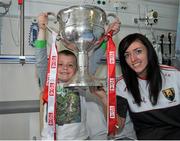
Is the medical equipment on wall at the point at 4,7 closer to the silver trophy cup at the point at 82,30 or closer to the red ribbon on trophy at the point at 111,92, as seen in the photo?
the silver trophy cup at the point at 82,30

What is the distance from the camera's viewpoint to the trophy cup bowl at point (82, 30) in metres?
1.05

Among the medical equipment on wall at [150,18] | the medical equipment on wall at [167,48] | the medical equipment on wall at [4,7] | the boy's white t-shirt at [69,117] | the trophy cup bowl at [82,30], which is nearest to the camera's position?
the trophy cup bowl at [82,30]

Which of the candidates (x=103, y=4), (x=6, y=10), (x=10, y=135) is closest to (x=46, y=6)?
(x=6, y=10)

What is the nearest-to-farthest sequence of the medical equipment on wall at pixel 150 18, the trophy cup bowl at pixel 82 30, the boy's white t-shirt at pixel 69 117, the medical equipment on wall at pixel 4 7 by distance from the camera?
the trophy cup bowl at pixel 82 30
the boy's white t-shirt at pixel 69 117
the medical equipment on wall at pixel 4 7
the medical equipment on wall at pixel 150 18

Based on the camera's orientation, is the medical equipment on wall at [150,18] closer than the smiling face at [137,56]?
No

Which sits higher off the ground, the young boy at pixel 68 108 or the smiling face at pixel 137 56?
the smiling face at pixel 137 56

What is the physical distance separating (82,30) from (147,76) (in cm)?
57

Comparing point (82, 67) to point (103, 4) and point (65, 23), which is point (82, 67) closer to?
point (65, 23)

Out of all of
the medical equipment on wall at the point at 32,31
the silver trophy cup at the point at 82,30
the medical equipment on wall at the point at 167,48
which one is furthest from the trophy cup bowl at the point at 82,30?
the medical equipment on wall at the point at 167,48

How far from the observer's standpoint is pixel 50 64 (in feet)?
3.66

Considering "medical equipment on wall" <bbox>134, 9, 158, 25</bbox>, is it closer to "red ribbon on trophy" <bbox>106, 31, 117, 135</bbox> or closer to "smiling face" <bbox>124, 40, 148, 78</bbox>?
"smiling face" <bbox>124, 40, 148, 78</bbox>

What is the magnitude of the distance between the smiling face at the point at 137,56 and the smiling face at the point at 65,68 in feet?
0.99

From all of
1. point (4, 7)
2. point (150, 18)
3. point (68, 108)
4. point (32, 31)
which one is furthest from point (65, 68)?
point (150, 18)

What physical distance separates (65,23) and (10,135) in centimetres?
99
